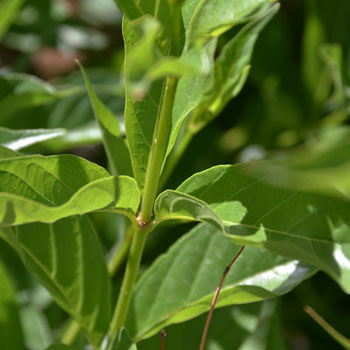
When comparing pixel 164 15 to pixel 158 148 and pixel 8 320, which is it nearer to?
pixel 158 148

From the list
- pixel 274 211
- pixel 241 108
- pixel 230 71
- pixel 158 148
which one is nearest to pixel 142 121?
pixel 158 148

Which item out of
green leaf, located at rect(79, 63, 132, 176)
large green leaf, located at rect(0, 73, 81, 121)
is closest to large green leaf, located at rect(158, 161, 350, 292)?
green leaf, located at rect(79, 63, 132, 176)

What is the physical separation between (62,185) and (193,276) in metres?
0.24

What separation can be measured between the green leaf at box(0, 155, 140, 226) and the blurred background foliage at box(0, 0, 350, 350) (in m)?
0.38

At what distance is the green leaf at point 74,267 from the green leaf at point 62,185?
15 centimetres

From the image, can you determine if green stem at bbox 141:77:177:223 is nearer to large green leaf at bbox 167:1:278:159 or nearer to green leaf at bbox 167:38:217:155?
green leaf at bbox 167:38:217:155

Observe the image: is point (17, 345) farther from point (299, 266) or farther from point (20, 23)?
point (20, 23)

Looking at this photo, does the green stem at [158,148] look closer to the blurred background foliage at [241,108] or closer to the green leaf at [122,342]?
the green leaf at [122,342]

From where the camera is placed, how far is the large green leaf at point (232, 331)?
0.73m

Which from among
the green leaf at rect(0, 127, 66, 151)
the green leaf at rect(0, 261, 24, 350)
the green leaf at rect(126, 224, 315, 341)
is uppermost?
the green leaf at rect(0, 127, 66, 151)

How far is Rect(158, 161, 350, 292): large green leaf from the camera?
0.49 m

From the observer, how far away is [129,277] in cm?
58

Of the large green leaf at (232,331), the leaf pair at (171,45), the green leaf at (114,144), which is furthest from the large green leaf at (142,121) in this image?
the large green leaf at (232,331)

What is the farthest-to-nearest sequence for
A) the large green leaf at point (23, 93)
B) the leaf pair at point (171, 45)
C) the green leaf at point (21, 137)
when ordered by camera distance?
1. the large green leaf at point (23, 93)
2. the green leaf at point (21, 137)
3. the leaf pair at point (171, 45)
